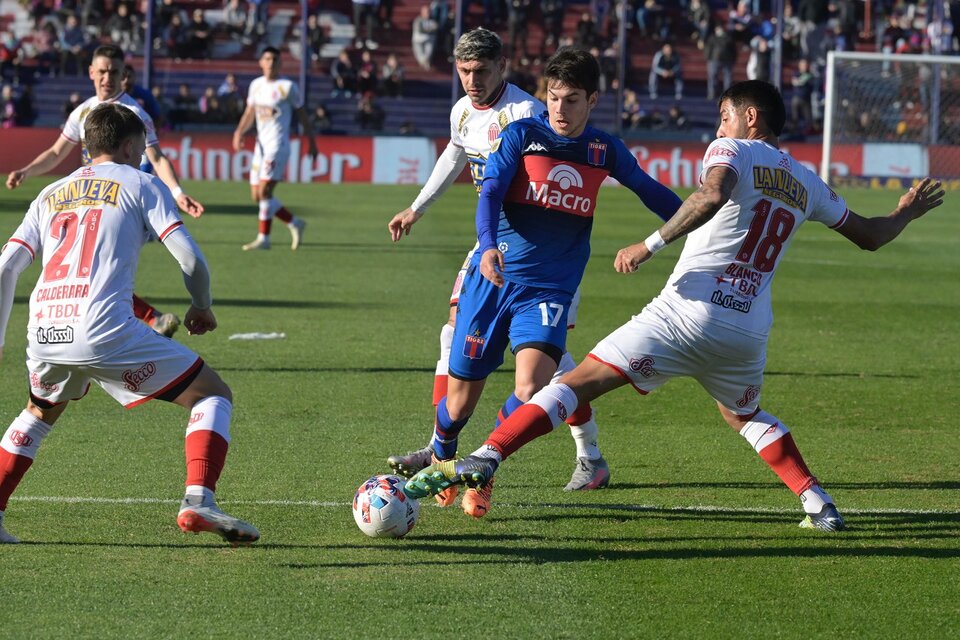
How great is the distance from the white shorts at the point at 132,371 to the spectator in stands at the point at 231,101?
28.5m

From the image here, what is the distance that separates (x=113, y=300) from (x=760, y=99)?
283 cm

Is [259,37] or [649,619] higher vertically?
[259,37]

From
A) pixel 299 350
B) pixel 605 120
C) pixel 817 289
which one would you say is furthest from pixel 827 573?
pixel 605 120

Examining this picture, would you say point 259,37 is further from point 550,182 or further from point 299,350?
point 550,182

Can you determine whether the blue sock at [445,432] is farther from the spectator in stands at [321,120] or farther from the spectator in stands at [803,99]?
the spectator in stands at [803,99]

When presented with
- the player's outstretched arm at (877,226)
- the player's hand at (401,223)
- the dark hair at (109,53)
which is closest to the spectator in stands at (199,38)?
the dark hair at (109,53)

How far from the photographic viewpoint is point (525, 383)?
20.1 ft

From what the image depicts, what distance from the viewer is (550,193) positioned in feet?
20.7

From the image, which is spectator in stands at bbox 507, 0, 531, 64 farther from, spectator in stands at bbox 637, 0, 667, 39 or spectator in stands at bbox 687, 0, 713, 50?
spectator in stands at bbox 687, 0, 713, 50

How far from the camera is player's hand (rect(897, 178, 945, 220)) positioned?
652 centimetres

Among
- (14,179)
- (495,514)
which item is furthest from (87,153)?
(495,514)

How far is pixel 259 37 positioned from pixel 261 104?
807 inches

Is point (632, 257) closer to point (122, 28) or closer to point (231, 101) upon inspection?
point (231, 101)

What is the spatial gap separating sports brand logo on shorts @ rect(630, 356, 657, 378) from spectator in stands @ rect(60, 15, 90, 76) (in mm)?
31450
